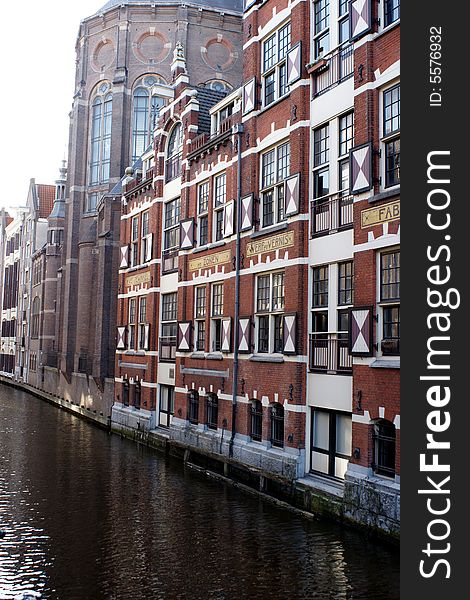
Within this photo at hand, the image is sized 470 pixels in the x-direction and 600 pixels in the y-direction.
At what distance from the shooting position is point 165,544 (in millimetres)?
13758

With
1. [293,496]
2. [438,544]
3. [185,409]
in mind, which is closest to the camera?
[438,544]

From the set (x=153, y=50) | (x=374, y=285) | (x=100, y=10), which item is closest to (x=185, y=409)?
(x=374, y=285)

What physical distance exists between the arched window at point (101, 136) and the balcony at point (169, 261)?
21.9m

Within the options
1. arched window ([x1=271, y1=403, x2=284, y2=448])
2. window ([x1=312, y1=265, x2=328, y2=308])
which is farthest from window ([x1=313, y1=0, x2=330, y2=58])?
arched window ([x1=271, y1=403, x2=284, y2=448])

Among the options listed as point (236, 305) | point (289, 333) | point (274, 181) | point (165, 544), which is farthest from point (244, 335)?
point (165, 544)

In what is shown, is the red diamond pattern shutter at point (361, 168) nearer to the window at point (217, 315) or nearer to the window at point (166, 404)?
the window at point (217, 315)

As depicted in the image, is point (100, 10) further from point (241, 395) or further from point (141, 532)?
point (141, 532)

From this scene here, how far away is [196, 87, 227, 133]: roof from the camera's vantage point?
2683 cm

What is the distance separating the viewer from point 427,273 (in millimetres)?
9906

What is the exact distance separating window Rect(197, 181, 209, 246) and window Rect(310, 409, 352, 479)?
981 cm

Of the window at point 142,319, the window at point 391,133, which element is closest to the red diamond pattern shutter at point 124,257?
the window at point 142,319

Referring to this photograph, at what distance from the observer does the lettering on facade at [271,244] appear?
1872cm

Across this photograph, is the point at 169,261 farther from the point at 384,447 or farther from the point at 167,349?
the point at 384,447

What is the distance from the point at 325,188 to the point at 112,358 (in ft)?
73.6
